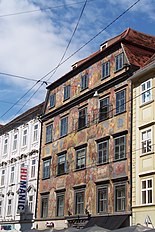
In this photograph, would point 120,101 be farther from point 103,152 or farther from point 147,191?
point 147,191

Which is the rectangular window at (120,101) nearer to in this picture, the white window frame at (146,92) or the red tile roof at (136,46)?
the white window frame at (146,92)

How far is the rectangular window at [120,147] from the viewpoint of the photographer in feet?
89.7

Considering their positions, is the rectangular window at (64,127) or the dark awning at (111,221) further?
the rectangular window at (64,127)

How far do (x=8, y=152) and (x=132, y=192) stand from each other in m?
21.0

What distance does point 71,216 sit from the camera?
3075 centimetres

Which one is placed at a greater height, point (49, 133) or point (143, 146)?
point (49, 133)

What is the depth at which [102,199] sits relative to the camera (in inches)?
1117

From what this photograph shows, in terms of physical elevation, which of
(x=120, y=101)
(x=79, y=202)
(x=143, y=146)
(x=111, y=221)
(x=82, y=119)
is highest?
(x=120, y=101)

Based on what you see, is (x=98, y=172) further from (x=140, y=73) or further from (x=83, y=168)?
(x=140, y=73)

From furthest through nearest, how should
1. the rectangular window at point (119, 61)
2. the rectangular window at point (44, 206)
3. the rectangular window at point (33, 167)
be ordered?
the rectangular window at point (33, 167) → the rectangular window at point (44, 206) → the rectangular window at point (119, 61)

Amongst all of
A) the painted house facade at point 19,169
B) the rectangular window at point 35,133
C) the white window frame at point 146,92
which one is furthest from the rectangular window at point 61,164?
the white window frame at point 146,92

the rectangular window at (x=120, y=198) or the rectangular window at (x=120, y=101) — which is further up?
the rectangular window at (x=120, y=101)

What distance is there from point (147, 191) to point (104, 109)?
23.4 feet

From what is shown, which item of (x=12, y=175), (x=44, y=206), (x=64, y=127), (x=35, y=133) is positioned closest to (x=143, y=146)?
(x=64, y=127)
